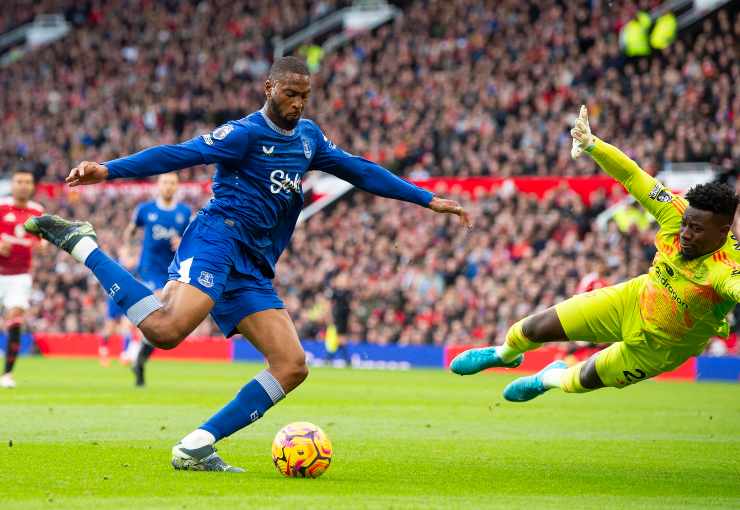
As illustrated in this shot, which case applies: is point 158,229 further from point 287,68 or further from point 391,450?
point 287,68

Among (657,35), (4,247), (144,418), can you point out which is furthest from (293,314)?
(144,418)

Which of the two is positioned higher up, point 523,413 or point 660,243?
point 660,243

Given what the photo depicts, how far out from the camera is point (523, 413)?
14766 mm

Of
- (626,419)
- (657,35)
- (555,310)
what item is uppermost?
(657,35)

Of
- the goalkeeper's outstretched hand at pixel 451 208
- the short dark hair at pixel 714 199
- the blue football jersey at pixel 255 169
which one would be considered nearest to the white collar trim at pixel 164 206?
the blue football jersey at pixel 255 169

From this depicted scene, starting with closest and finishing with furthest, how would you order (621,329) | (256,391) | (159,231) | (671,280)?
1. (256,391)
2. (671,280)
3. (621,329)
4. (159,231)

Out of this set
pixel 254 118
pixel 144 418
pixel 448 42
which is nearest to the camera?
pixel 254 118

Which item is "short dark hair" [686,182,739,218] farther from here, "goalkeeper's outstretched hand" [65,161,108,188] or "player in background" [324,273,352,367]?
"player in background" [324,273,352,367]

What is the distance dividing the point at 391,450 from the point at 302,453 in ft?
6.62

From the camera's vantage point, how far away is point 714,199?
28.5 feet

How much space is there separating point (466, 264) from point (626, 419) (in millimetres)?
14860

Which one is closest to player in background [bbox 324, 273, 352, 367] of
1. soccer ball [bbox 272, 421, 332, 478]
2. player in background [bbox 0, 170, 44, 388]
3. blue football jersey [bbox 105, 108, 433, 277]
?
player in background [bbox 0, 170, 44, 388]

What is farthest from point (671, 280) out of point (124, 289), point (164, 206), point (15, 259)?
point (15, 259)

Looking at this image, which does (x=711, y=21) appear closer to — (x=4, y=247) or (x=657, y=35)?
(x=657, y=35)
